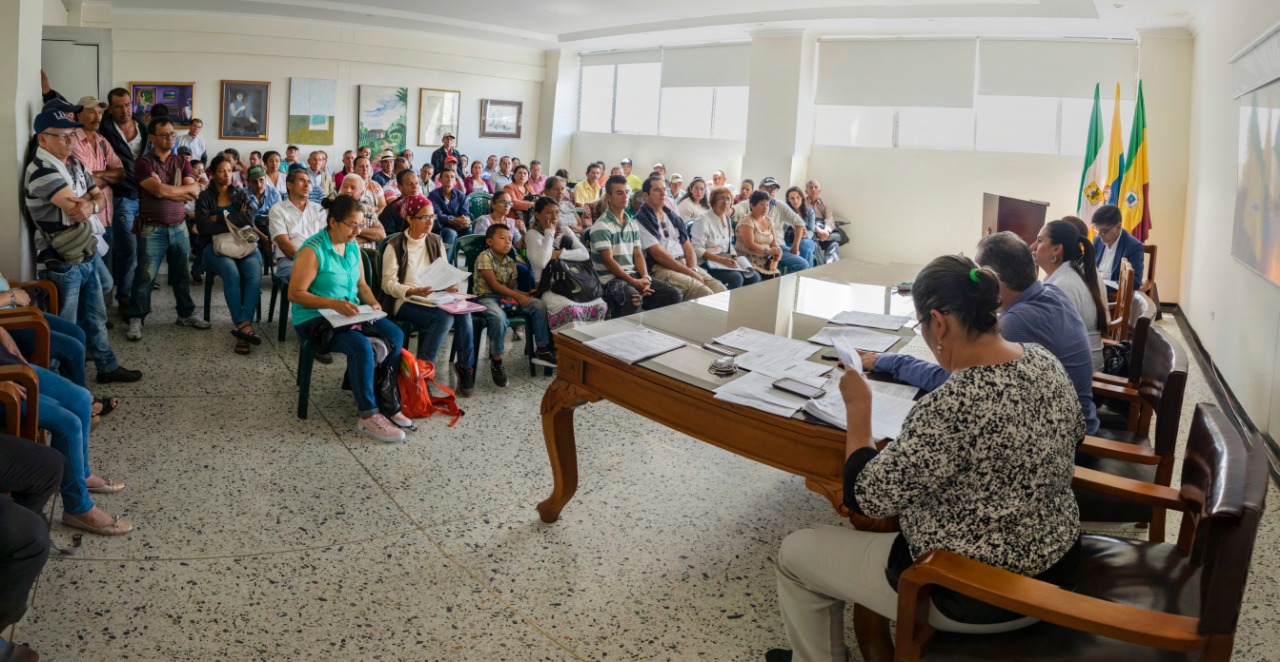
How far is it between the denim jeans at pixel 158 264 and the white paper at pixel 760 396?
4.23 metres

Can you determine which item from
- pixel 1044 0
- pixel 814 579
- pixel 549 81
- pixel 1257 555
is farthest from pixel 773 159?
pixel 814 579

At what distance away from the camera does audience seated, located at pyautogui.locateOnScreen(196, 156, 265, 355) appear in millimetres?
5211

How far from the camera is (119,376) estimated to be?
427 cm

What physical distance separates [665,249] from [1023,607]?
4.59 m

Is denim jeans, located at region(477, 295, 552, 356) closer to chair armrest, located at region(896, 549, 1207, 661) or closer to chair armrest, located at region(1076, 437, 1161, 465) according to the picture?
chair armrest, located at region(1076, 437, 1161, 465)

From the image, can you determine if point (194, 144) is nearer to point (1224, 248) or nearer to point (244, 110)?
point (244, 110)

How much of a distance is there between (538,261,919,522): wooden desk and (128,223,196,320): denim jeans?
11.3 ft

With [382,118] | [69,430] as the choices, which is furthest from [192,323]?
[382,118]

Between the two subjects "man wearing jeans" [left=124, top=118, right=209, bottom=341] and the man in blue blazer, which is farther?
the man in blue blazer

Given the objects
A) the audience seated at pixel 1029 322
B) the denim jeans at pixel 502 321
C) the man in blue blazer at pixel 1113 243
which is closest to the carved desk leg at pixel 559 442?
the audience seated at pixel 1029 322

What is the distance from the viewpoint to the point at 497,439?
3844 mm

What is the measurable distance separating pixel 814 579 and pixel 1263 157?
4.14 m

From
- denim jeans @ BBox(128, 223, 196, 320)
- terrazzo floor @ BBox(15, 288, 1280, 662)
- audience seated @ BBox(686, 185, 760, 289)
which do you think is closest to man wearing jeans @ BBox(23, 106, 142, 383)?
terrazzo floor @ BBox(15, 288, 1280, 662)

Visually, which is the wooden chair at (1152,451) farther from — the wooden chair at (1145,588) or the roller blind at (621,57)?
the roller blind at (621,57)
